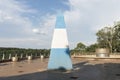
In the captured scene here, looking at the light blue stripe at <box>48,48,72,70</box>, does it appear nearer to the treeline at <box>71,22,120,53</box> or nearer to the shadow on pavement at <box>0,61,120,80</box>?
the shadow on pavement at <box>0,61,120,80</box>

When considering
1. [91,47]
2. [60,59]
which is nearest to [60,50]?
[60,59]

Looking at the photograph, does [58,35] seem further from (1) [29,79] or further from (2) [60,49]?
(1) [29,79]

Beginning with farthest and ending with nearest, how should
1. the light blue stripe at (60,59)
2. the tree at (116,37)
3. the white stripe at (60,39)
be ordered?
the tree at (116,37), the white stripe at (60,39), the light blue stripe at (60,59)

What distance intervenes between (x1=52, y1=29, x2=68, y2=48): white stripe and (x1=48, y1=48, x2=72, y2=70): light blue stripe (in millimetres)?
349

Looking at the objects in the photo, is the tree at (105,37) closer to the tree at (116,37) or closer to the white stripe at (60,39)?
the tree at (116,37)

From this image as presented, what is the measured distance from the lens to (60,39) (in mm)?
19094

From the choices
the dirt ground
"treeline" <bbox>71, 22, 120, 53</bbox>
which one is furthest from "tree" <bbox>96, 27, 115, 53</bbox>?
the dirt ground

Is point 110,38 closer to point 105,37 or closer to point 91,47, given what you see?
point 105,37

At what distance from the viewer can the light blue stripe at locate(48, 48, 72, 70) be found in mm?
18562

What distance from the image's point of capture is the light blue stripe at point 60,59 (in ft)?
60.9

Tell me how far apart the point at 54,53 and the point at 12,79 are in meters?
6.23

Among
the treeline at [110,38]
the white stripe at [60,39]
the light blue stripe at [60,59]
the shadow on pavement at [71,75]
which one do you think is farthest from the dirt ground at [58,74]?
the treeline at [110,38]

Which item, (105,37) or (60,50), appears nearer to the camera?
(60,50)

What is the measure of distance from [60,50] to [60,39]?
941 mm
